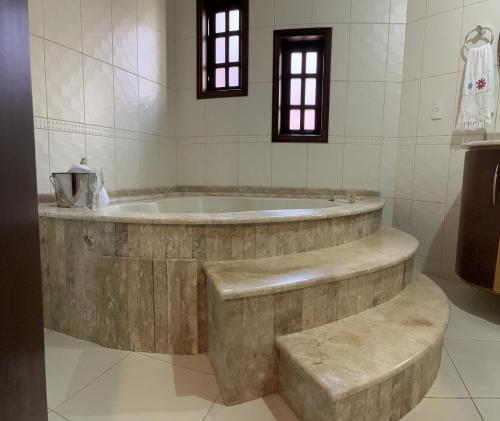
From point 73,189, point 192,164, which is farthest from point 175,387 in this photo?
point 192,164

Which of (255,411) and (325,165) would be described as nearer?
(255,411)

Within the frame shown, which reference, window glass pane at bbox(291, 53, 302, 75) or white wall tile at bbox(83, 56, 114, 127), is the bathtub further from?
window glass pane at bbox(291, 53, 302, 75)

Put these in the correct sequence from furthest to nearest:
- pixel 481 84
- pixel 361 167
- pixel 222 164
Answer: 1. pixel 222 164
2. pixel 361 167
3. pixel 481 84

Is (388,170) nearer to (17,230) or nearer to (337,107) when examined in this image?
(337,107)

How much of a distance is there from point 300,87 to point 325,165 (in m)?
0.72

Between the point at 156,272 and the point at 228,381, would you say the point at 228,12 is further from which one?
the point at 228,381

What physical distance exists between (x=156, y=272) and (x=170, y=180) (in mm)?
1687

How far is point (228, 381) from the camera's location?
3.52ft

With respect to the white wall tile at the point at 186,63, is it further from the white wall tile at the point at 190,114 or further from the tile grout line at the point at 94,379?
the tile grout line at the point at 94,379

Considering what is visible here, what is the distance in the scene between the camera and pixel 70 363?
51.0 inches

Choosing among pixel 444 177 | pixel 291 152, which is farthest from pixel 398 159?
pixel 291 152

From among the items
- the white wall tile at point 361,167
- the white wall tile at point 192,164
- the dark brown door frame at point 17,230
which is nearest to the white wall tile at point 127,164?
the white wall tile at point 192,164

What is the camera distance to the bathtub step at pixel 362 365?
0.87 meters

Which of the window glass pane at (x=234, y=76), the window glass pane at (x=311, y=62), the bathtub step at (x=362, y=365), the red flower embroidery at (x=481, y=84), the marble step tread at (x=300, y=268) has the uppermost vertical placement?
the window glass pane at (x=311, y=62)
